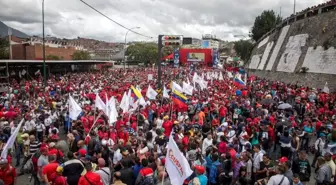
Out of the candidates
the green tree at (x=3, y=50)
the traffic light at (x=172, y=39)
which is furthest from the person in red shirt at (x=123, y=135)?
the green tree at (x=3, y=50)

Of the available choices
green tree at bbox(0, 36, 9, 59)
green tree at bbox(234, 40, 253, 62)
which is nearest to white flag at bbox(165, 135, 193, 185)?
green tree at bbox(0, 36, 9, 59)

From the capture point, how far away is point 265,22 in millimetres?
66812

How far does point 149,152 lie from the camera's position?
7965mm

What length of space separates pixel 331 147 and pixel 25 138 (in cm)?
917

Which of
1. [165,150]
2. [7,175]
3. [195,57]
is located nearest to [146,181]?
[165,150]

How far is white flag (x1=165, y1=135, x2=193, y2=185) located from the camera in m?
5.25

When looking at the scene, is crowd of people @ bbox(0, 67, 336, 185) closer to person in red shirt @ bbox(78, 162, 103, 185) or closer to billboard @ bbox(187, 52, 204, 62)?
person in red shirt @ bbox(78, 162, 103, 185)

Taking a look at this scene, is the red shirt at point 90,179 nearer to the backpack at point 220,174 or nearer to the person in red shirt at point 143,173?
the person in red shirt at point 143,173

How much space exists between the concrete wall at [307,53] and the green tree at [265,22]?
89.4 ft

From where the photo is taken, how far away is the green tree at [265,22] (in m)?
66.6

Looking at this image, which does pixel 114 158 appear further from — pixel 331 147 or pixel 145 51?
pixel 145 51

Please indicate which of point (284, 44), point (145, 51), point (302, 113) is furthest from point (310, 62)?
point (145, 51)

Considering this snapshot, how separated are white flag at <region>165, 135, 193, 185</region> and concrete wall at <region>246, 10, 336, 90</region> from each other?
20.0 m

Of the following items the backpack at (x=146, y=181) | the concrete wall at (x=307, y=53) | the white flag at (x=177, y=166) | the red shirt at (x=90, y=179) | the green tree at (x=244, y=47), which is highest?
the green tree at (x=244, y=47)
